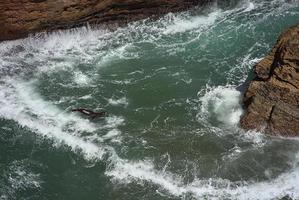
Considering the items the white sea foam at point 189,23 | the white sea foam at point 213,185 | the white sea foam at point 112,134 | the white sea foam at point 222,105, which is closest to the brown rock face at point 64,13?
the white sea foam at point 189,23

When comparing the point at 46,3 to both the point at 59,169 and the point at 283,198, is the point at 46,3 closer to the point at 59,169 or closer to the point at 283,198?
the point at 59,169

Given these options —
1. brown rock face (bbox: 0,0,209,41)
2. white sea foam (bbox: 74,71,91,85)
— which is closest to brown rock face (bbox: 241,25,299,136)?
white sea foam (bbox: 74,71,91,85)

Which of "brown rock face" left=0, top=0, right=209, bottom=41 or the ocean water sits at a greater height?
"brown rock face" left=0, top=0, right=209, bottom=41

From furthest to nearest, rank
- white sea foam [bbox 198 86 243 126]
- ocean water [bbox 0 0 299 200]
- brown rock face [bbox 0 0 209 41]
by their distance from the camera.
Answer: brown rock face [bbox 0 0 209 41], white sea foam [bbox 198 86 243 126], ocean water [bbox 0 0 299 200]

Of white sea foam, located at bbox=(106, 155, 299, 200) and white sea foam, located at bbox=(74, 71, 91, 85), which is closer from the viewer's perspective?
white sea foam, located at bbox=(106, 155, 299, 200)

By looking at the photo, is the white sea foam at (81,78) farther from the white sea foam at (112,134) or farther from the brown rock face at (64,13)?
the white sea foam at (112,134)

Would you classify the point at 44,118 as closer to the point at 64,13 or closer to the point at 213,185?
the point at 64,13

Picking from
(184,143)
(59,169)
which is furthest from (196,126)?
(59,169)

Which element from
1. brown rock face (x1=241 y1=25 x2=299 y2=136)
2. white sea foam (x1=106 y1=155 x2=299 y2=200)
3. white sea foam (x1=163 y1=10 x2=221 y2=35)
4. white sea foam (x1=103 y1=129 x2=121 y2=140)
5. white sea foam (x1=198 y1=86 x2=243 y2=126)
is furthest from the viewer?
white sea foam (x1=163 y1=10 x2=221 y2=35)

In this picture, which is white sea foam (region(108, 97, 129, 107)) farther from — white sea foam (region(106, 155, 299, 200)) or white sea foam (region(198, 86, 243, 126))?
white sea foam (region(106, 155, 299, 200))
